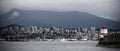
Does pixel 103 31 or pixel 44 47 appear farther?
pixel 44 47

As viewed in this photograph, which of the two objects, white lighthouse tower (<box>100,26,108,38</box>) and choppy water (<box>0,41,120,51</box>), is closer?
white lighthouse tower (<box>100,26,108,38</box>)

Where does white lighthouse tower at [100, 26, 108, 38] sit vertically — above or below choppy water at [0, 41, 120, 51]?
above

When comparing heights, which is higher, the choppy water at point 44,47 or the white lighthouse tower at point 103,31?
the white lighthouse tower at point 103,31

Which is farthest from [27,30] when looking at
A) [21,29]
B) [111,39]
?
[111,39]

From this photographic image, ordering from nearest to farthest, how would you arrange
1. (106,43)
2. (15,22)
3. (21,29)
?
(15,22), (21,29), (106,43)

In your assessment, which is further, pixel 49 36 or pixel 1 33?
pixel 49 36

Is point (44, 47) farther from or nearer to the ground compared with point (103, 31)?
nearer to the ground

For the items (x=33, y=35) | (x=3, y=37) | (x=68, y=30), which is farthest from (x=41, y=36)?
(x=3, y=37)

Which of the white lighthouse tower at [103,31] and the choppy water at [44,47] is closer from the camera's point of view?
the white lighthouse tower at [103,31]

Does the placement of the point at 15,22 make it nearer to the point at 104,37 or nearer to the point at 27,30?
the point at 27,30

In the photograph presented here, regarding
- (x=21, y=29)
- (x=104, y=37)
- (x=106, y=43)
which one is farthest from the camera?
(x=106, y=43)
